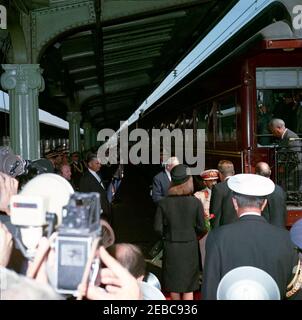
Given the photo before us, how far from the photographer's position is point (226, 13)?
33.0 ft

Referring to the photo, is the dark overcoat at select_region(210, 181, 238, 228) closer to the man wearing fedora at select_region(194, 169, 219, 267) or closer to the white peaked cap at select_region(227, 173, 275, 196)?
the man wearing fedora at select_region(194, 169, 219, 267)

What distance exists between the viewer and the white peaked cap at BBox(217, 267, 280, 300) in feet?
5.85

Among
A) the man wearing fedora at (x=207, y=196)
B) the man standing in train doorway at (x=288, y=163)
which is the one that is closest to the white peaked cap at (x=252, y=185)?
the man wearing fedora at (x=207, y=196)

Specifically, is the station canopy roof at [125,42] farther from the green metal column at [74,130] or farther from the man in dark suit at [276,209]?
the man in dark suit at [276,209]

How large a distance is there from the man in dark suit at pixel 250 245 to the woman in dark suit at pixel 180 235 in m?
1.80

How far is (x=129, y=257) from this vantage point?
229cm

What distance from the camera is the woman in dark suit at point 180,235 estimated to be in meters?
4.63

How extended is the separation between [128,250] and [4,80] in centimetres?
540

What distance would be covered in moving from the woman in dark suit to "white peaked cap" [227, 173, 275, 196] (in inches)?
73.0

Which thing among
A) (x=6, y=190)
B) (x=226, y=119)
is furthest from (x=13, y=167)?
(x=226, y=119)

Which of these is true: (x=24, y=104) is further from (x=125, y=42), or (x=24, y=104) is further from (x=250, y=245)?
(x=250, y=245)

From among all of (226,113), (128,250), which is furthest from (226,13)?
(128,250)

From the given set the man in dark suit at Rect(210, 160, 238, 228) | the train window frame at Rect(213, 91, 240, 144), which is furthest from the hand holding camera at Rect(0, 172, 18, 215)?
the train window frame at Rect(213, 91, 240, 144)
